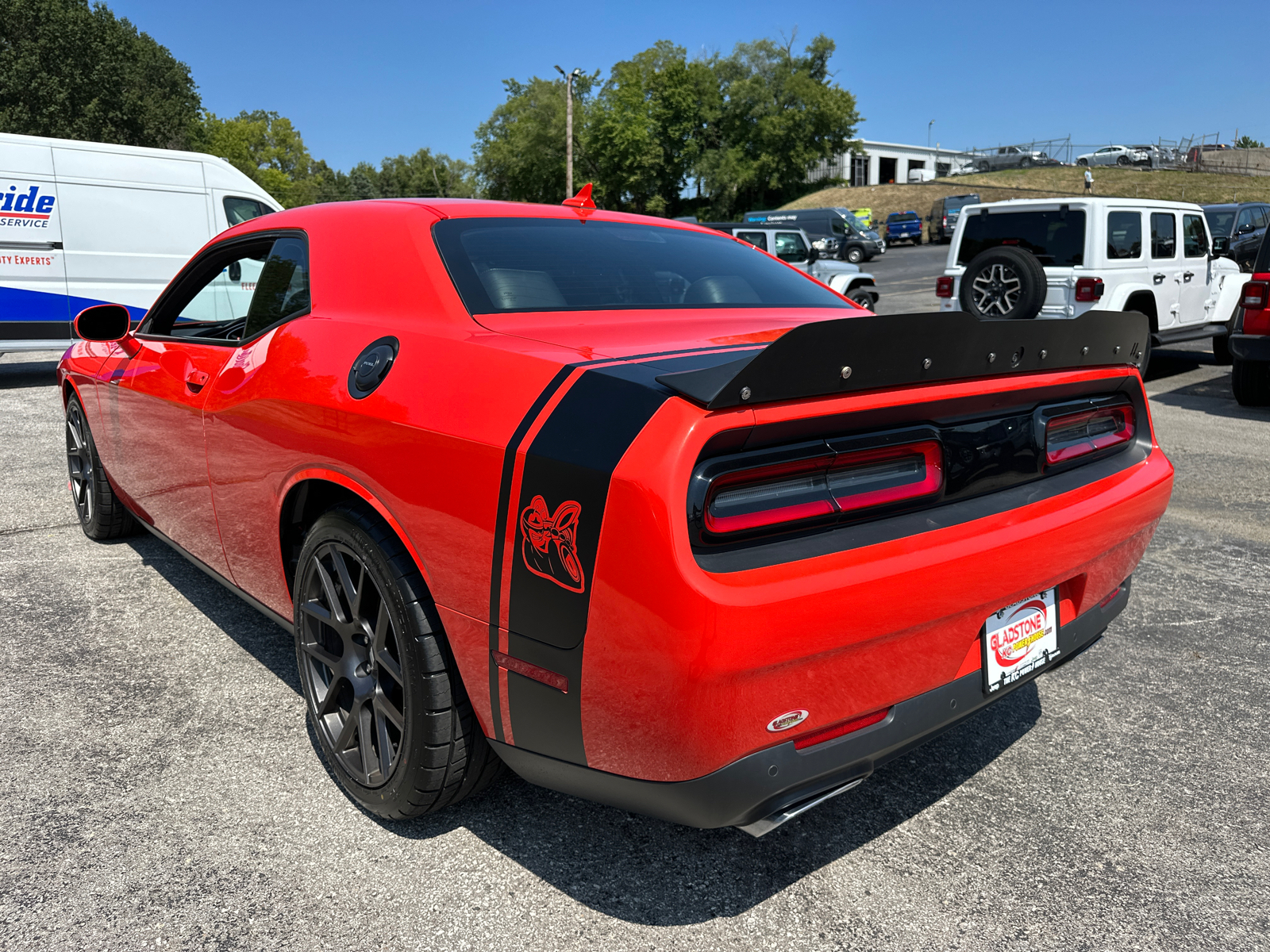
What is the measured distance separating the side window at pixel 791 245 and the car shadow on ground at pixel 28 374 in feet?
41.0

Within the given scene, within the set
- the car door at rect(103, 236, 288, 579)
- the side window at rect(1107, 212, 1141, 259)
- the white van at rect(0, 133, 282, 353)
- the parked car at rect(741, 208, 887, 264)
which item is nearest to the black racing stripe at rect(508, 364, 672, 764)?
the car door at rect(103, 236, 288, 579)

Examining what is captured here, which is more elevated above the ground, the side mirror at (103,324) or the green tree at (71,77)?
the green tree at (71,77)

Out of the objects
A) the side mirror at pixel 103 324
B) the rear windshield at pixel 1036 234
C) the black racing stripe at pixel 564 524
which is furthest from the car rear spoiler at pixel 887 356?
the rear windshield at pixel 1036 234

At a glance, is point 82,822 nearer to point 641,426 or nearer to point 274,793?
point 274,793

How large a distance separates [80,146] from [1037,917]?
40.3ft

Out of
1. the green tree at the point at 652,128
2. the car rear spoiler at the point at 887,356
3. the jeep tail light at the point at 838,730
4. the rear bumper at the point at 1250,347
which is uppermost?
the green tree at the point at 652,128

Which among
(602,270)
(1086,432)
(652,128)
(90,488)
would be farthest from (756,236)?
(652,128)

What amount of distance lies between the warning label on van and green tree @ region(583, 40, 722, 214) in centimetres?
5719

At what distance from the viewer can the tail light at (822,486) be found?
170cm

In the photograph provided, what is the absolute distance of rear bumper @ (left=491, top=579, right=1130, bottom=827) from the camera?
172cm

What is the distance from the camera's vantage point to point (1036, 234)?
9.54 meters

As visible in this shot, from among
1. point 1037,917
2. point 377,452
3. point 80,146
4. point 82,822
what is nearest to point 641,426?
point 377,452

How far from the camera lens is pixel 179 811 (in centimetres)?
241

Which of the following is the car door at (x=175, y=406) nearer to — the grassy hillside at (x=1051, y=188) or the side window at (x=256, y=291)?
the side window at (x=256, y=291)
